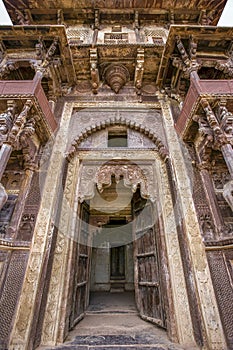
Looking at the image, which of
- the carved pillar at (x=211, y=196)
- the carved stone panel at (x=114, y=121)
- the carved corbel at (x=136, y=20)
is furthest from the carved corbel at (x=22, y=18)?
the carved pillar at (x=211, y=196)

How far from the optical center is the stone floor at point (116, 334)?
2.55 metres

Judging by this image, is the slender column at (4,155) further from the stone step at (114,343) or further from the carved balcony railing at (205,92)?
the carved balcony railing at (205,92)

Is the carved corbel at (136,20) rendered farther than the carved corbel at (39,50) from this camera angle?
Yes

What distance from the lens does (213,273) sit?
113 inches

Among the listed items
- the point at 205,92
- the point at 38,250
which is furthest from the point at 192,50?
the point at 38,250

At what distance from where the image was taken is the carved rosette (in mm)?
5152

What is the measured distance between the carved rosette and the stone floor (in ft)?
17.3

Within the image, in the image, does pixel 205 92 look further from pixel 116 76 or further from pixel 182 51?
pixel 116 76

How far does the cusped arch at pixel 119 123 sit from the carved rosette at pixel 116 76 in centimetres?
111

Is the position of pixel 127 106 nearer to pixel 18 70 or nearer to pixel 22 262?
pixel 18 70

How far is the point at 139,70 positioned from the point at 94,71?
3.94 ft

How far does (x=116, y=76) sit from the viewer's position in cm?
518

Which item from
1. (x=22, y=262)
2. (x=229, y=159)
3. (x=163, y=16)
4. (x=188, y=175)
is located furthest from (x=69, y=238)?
(x=163, y=16)

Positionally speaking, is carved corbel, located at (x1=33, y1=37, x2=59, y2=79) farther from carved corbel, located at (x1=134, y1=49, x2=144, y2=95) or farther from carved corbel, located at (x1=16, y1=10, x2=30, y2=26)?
carved corbel, located at (x1=16, y1=10, x2=30, y2=26)
